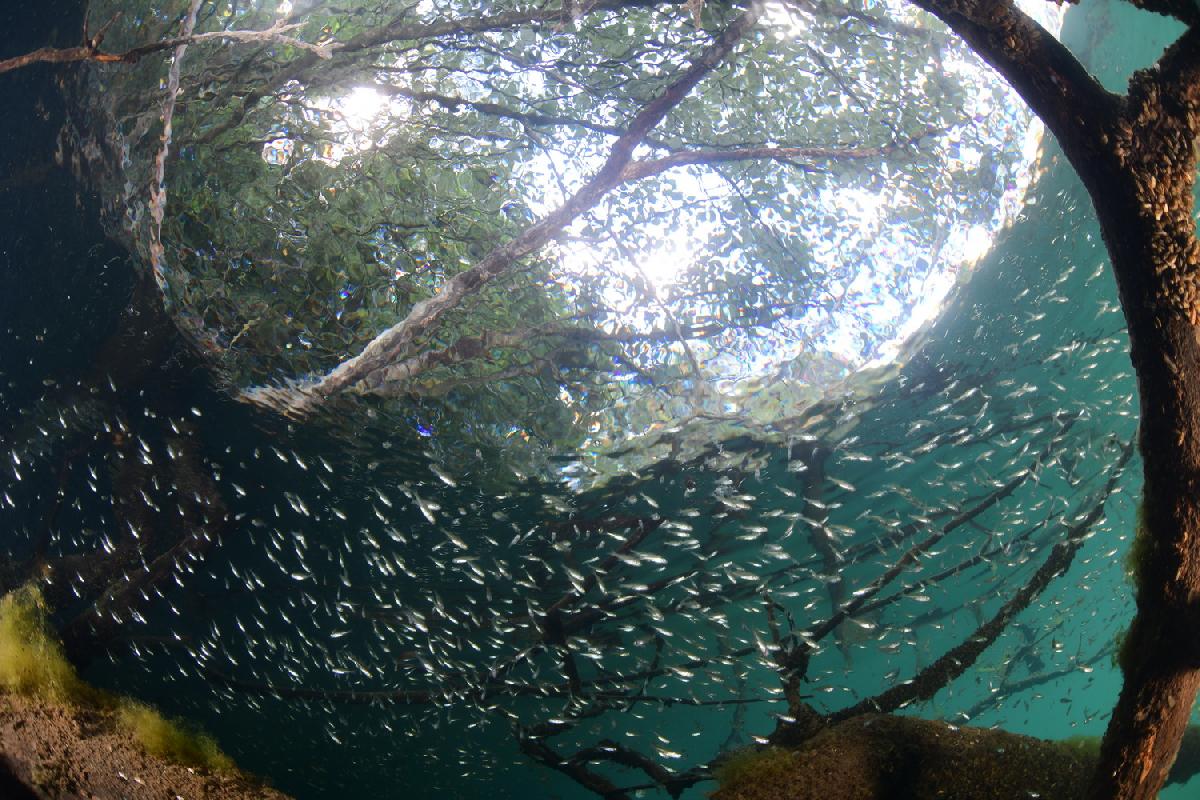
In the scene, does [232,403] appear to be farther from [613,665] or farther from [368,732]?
[368,732]

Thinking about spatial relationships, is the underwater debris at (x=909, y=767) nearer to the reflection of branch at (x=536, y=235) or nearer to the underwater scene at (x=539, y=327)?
the underwater scene at (x=539, y=327)

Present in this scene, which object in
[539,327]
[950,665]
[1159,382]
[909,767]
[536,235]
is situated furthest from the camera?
[539,327]

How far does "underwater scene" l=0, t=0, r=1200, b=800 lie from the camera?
208 inches

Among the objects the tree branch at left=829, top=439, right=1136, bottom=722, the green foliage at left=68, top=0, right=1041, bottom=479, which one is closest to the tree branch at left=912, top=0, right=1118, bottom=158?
the green foliage at left=68, top=0, right=1041, bottom=479

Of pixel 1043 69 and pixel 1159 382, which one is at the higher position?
pixel 1043 69

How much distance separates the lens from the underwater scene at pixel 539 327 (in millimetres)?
5281

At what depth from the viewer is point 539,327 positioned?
618 centimetres

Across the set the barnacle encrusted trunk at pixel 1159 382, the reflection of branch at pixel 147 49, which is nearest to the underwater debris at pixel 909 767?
the barnacle encrusted trunk at pixel 1159 382

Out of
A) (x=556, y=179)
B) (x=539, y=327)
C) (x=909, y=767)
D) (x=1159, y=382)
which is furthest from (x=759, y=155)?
(x=909, y=767)

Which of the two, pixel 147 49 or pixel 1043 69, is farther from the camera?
pixel 147 49

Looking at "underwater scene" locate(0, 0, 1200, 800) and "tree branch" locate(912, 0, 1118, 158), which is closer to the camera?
"tree branch" locate(912, 0, 1118, 158)

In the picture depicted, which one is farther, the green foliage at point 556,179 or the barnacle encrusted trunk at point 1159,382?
the green foliage at point 556,179

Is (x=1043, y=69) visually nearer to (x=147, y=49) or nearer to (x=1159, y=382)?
(x=1159, y=382)

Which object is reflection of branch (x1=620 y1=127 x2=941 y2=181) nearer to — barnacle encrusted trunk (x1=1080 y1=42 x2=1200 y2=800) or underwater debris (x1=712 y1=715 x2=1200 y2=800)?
barnacle encrusted trunk (x1=1080 y1=42 x2=1200 y2=800)
